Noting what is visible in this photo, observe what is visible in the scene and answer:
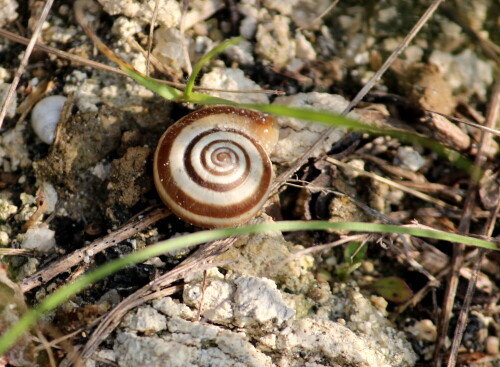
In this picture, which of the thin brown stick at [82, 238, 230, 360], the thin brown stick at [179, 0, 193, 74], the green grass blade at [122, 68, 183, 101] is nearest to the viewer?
the thin brown stick at [82, 238, 230, 360]

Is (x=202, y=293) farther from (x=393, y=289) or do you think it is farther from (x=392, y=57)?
(x=392, y=57)

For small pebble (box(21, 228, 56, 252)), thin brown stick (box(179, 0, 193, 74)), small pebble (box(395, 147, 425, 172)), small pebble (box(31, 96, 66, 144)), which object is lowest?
small pebble (box(21, 228, 56, 252))

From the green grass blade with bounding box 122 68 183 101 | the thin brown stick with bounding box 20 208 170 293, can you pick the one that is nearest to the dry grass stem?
the thin brown stick with bounding box 20 208 170 293

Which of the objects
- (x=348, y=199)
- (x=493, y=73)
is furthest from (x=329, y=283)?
(x=493, y=73)

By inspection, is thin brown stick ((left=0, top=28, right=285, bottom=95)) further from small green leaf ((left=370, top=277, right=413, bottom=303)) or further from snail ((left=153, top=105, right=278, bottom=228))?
small green leaf ((left=370, top=277, right=413, bottom=303))

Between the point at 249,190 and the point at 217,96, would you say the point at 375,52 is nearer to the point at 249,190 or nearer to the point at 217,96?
the point at 217,96
